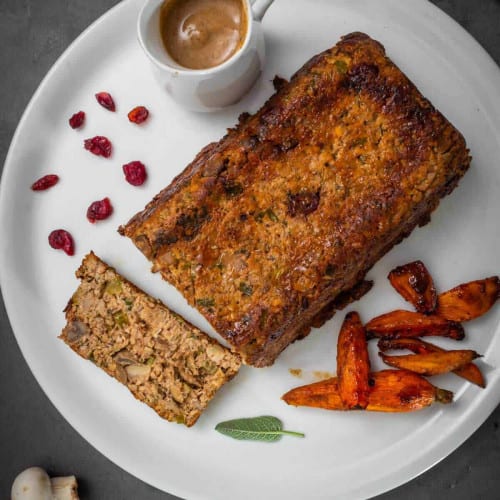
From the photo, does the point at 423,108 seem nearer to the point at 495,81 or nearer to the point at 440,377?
the point at 495,81

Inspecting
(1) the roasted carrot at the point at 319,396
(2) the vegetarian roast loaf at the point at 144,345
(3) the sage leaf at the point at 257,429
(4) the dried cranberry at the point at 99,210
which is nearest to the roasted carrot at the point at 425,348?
(1) the roasted carrot at the point at 319,396

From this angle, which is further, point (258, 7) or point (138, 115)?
point (138, 115)

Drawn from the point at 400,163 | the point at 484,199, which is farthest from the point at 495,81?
the point at 400,163

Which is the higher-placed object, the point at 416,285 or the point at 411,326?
the point at 416,285

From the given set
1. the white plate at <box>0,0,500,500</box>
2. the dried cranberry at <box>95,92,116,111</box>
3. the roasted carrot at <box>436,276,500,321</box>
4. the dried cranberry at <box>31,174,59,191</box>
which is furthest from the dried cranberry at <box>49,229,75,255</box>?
the roasted carrot at <box>436,276,500,321</box>

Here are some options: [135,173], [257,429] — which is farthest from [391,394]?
[135,173]

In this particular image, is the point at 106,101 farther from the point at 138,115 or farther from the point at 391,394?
the point at 391,394

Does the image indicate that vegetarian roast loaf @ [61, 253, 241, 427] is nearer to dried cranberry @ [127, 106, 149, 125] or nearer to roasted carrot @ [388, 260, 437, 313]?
dried cranberry @ [127, 106, 149, 125]
